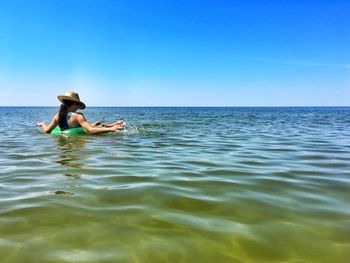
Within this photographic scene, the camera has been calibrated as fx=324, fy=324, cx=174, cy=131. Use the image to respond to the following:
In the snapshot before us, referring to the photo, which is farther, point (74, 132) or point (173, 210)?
point (74, 132)

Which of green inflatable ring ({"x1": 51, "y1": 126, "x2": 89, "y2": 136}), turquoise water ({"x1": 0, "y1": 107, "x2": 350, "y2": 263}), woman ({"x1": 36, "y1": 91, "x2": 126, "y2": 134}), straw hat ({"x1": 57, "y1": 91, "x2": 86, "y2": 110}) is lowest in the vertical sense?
turquoise water ({"x1": 0, "y1": 107, "x2": 350, "y2": 263})

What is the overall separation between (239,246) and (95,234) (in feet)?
4.16

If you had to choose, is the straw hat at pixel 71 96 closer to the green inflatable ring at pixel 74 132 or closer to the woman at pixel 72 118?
the woman at pixel 72 118

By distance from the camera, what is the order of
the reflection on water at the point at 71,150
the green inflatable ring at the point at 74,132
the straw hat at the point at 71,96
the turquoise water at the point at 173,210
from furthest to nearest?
the green inflatable ring at the point at 74,132 < the straw hat at the point at 71,96 < the reflection on water at the point at 71,150 < the turquoise water at the point at 173,210

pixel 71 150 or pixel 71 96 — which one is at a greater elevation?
pixel 71 96

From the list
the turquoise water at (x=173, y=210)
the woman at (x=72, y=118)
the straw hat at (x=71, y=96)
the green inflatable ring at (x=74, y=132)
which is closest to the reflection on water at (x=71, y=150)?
the turquoise water at (x=173, y=210)

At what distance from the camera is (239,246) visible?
2.72 meters

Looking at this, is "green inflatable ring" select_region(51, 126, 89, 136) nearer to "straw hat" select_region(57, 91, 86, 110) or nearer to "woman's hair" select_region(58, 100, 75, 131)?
"woman's hair" select_region(58, 100, 75, 131)

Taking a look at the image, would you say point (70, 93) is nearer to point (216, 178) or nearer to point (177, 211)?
point (216, 178)

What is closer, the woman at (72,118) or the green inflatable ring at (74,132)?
the woman at (72,118)

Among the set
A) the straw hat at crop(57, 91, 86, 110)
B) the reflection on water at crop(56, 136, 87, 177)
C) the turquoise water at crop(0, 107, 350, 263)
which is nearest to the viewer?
the turquoise water at crop(0, 107, 350, 263)

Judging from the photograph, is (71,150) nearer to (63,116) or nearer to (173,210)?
(63,116)

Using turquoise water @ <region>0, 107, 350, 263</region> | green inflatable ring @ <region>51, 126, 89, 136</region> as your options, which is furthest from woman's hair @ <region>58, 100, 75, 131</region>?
turquoise water @ <region>0, 107, 350, 263</region>

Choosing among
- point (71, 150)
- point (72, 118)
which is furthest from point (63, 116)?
point (71, 150)
